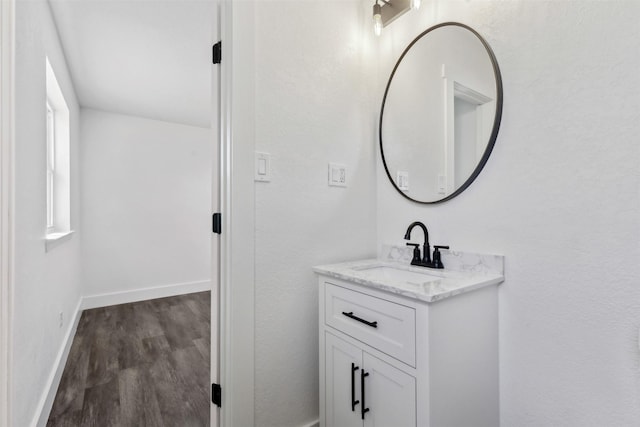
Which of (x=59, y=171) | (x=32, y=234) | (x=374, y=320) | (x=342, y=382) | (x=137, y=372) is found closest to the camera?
(x=374, y=320)

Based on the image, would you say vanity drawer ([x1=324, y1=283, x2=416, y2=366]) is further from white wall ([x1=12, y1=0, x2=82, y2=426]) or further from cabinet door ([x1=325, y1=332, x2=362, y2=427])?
white wall ([x1=12, y1=0, x2=82, y2=426])

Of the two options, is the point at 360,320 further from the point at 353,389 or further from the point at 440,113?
the point at 440,113

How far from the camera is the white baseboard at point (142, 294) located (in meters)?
3.58

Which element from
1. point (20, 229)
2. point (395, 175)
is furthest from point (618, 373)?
point (20, 229)

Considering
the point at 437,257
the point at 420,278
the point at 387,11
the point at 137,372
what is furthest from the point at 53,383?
the point at 387,11

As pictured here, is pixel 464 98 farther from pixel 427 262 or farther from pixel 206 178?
pixel 206 178

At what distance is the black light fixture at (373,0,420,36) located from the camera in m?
1.52

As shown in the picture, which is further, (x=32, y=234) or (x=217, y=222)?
(x=32, y=234)

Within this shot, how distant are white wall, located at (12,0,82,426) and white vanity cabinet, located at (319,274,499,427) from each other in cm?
118

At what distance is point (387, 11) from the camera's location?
1.60 m

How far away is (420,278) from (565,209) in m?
0.58

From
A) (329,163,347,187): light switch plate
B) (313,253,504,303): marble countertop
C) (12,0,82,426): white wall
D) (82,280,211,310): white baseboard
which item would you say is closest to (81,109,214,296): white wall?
(82,280,211,310): white baseboard

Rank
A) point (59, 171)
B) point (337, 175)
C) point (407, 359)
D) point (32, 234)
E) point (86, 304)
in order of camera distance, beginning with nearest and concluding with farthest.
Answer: point (407, 359) < point (32, 234) < point (337, 175) < point (59, 171) < point (86, 304)

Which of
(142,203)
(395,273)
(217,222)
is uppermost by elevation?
(142,203)
